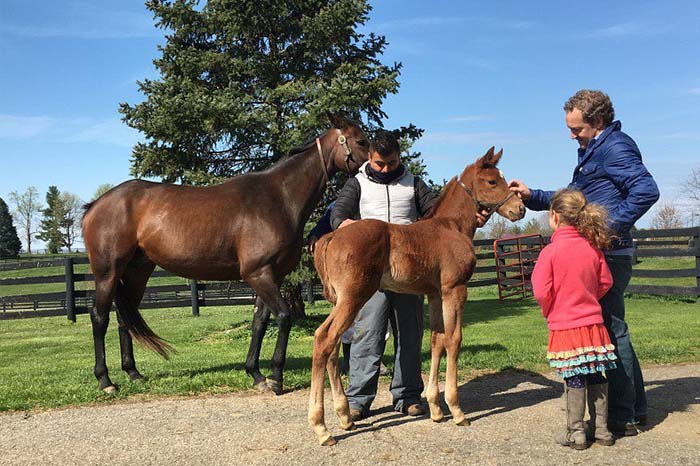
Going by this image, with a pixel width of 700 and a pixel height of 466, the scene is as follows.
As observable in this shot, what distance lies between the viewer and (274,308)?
5.62 meters

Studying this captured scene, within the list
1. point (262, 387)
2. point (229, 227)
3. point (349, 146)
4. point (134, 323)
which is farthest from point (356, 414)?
point (134, 323)

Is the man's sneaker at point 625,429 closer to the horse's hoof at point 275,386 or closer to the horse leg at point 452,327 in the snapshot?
the horse leg at point 452,327

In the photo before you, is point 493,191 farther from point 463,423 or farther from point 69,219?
point 69,219

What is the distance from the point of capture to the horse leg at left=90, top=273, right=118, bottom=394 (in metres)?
5.84

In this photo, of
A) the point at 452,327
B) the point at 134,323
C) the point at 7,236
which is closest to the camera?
the point at 452,327

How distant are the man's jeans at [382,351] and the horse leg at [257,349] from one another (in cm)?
133

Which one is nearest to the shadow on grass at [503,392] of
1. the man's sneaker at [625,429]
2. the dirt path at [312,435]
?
the dirt path at [312,435]

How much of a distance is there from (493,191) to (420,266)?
3.18ft

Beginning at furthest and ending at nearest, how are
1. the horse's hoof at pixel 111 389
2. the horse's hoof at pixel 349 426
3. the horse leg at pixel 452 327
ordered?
1. the horse's hoof at pixel 111 389
2. the horse leg at pixel 452 327
3. the horse's hoof at pixel 349 426

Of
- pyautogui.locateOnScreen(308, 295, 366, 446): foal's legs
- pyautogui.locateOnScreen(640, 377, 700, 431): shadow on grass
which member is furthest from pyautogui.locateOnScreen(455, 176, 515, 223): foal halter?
pyautogui.locateOnScreen(640, 377, 700, 431): shadow on grass

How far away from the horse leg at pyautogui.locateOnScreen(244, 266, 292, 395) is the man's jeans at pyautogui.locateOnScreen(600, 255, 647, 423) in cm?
296

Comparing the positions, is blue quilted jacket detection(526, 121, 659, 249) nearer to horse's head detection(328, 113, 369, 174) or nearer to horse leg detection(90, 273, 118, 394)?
horse's head detection(328, 113, 369, 174)

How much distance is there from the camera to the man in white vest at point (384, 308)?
4691 mm

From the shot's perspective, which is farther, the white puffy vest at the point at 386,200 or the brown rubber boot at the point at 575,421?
the white puffy vest at the point at 386,200
